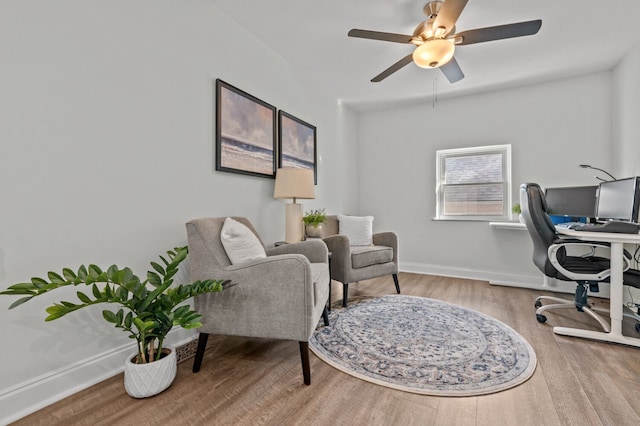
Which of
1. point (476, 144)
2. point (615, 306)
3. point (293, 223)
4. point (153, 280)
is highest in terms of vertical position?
point (476, 144)

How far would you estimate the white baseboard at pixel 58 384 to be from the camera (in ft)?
4.24

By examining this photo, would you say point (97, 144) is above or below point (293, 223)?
above

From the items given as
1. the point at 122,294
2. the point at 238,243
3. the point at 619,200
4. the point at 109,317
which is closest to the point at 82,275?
the point at 122,294

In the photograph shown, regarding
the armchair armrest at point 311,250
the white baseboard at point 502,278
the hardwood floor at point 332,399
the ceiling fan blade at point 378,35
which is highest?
the ceiling fan blade at point 378,35

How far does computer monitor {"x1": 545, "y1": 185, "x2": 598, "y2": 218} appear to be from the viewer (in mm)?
2982

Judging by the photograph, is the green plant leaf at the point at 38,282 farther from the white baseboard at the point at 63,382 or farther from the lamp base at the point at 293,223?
the lamp base at the point at 293,223

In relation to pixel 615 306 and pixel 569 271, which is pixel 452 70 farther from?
pixel 615 306

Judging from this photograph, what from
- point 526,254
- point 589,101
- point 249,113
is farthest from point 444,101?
point 249,113

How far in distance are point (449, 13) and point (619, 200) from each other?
2.14 meters

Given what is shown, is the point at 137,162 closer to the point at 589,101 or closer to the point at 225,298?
the point at 225,298

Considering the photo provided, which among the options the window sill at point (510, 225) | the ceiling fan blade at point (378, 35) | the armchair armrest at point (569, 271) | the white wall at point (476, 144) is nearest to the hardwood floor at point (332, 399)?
the armchair armrest at point (569, 271)

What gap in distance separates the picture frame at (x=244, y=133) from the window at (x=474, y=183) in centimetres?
263

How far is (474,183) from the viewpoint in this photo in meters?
4.03

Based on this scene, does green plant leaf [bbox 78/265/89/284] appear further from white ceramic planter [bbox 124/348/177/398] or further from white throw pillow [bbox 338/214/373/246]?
white throw pillow [bbox 338/214/373/246]
